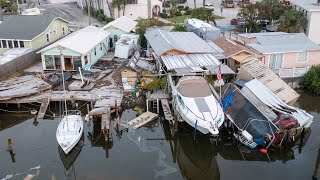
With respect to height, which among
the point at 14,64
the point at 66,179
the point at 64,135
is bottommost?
the point at 66,179

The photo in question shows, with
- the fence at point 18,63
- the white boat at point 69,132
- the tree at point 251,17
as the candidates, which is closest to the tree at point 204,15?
the tree at point 251,17

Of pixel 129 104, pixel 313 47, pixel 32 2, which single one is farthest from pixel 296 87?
pixel 32 2

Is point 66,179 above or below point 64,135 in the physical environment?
below

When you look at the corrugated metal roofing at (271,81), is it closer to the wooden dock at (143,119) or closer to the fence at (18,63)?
the wooden dock at (143,119)

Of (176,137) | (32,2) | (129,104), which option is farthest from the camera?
(32,2)

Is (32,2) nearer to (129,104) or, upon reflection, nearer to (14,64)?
(14,64)

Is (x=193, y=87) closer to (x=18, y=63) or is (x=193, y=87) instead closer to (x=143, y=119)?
(x=143, y=119)

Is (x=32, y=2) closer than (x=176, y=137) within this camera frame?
No
